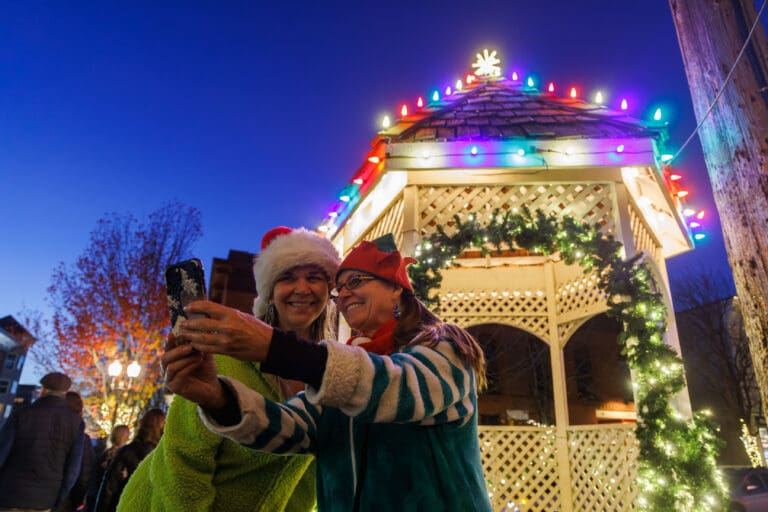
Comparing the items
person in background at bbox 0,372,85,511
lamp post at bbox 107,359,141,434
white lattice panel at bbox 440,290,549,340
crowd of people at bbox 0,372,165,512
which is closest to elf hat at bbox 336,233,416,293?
crowd of people at bbox 0,372,165,512

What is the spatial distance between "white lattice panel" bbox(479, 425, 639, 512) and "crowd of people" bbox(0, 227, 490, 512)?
4605mm

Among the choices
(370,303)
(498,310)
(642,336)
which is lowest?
(370,303)

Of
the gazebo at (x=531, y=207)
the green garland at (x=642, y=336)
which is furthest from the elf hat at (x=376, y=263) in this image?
the gazebo at (x=531, y=207)

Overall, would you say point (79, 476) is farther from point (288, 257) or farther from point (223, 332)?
point (223, 332)

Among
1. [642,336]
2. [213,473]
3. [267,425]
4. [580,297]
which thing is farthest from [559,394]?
[267,425]

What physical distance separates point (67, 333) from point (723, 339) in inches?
1068

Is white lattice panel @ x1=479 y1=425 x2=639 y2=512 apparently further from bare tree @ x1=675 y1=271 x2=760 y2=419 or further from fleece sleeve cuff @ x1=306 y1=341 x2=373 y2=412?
bare tree @ x1=675 y1=271 x2=760 y2=419


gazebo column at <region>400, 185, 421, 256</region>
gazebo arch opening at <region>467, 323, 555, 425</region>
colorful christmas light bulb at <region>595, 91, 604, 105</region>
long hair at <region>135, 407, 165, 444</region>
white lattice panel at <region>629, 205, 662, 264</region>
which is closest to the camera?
long hair at <region>135, 407, 165, 444</region>

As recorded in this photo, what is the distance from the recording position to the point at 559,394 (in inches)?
287

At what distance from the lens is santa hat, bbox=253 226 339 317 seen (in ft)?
6.44

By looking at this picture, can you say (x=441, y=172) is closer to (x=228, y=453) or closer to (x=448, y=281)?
(x=448, y=281)

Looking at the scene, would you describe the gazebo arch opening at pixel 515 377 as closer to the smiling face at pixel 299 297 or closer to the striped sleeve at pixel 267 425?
the smiling face at pixel 299 297

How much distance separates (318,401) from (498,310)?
7.05 m

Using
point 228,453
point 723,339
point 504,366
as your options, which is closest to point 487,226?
point 228,453
